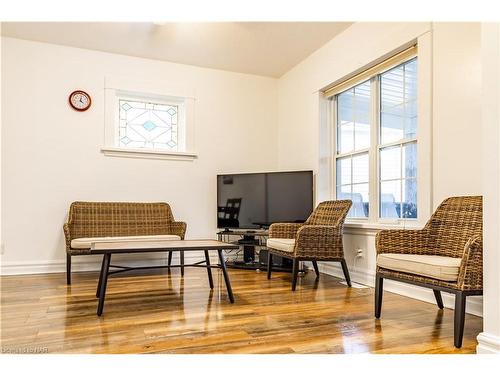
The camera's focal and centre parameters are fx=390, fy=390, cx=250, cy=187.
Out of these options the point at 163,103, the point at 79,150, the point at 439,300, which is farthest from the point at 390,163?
the point at 79,150

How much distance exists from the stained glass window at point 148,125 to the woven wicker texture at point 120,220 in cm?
82

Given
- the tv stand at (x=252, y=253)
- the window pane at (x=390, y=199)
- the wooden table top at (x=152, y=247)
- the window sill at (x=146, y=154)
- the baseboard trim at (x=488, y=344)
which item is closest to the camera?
the baseboard trim at (x=488, y=344)

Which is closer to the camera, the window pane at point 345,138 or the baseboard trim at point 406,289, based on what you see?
the baseboard trim at point 406,289

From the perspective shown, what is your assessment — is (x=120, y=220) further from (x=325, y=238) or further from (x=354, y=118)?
(x=354, y=118)

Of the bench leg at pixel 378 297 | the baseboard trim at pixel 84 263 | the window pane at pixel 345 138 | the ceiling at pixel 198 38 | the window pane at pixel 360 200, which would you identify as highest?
the ceiling at pixel 198 38

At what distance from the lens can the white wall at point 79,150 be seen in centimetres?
424

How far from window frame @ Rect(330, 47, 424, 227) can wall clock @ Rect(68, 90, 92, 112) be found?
9.12ft

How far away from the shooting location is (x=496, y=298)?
1.70 m

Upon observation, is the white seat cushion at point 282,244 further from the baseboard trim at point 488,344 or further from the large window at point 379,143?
the baseboard trim at point 488,344

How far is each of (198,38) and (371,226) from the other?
2.71 m

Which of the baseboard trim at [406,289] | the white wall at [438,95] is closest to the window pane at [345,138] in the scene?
the white wall at [438,95]

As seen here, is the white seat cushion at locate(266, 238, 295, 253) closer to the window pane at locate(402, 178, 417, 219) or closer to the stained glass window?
the window pane at locate(402, 178, 417, 219)
